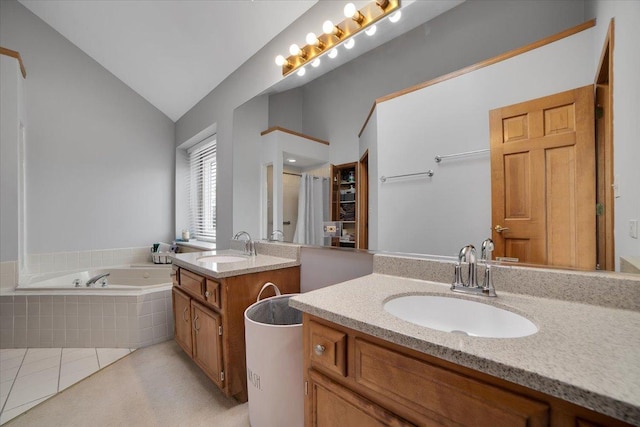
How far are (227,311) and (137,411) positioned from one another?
766 mm

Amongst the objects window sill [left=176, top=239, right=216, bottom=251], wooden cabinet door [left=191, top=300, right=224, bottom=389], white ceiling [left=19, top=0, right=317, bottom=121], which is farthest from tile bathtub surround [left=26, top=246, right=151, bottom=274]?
wooden cabinet door [left=191, top=300, right=224, bottom=389]

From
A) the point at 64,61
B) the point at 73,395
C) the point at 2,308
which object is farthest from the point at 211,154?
the point at 73,395

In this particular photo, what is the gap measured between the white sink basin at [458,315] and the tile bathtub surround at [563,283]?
140 millimetres

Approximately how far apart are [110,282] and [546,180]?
13.2 ft

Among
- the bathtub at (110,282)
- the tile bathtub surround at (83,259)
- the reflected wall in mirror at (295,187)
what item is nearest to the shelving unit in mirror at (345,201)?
the reflected wall in mirror at (295,187)

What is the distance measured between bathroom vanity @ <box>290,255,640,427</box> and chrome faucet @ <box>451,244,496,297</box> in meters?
0.05

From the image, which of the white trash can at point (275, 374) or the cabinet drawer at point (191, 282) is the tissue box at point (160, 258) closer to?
the cabinet drawer at point (191, 282)

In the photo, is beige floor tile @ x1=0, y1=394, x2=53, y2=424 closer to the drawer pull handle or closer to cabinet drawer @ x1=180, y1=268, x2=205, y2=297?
cabinet drawer @ x1=180, y1=268, x2=205, y2=297

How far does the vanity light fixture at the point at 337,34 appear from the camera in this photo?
1.47 meters

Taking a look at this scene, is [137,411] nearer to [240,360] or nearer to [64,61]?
[240,360]

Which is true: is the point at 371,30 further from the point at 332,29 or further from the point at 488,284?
the point at 488,284

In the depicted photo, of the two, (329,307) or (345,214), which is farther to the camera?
(345,214)

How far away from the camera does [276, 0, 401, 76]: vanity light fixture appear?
1.47 metres

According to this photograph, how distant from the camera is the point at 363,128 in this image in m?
1.40
